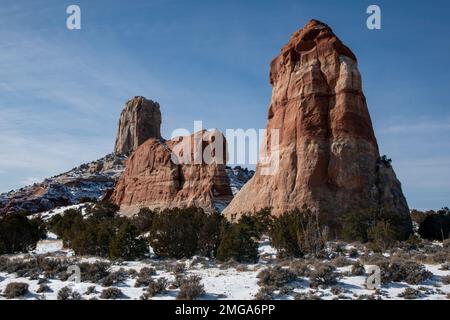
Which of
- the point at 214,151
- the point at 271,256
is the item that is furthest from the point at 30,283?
the point at 214,151

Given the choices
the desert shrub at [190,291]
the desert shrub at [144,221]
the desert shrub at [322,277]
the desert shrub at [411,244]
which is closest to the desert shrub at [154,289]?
the desert shrub at [190,291]

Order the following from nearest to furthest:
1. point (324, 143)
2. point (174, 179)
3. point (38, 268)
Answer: point (38, 268) < point (324, 143) < point (174, 179)

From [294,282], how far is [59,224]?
102ft

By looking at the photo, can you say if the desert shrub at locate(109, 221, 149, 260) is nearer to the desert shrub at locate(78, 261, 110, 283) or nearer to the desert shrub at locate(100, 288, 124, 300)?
the desert shrub at locate(78, 261, 110, 283)

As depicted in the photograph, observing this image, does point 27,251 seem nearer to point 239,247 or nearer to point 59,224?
point 59,224

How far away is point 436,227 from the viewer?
30.3 metres

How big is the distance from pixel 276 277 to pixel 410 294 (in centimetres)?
410

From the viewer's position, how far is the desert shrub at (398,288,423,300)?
44.2ft

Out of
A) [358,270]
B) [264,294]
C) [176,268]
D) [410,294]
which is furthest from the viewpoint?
[176,268]

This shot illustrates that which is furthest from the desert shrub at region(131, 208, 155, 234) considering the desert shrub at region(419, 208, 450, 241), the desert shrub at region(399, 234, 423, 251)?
the desert shrub at region(399, 234, 423, 251)

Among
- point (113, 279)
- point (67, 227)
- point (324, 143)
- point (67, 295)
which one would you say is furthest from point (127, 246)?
point (67, 227)

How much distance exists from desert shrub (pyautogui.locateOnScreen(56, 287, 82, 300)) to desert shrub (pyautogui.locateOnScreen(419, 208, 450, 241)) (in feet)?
76.9

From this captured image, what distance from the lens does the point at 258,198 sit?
33344 mm

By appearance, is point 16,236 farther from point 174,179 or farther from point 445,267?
point 174,179
